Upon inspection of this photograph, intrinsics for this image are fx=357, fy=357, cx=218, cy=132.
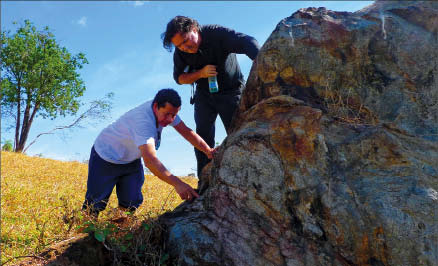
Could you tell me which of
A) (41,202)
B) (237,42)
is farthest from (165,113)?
(41,202)

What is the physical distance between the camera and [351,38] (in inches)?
148

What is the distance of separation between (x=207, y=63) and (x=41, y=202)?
188 inches

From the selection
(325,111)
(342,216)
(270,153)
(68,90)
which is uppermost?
(68,90)

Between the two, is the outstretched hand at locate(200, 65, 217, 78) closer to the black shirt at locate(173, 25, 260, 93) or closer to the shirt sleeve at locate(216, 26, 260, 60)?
the black shirt at locate(173, 25, 260, 93)

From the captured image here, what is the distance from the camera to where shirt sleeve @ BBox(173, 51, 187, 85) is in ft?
16.6

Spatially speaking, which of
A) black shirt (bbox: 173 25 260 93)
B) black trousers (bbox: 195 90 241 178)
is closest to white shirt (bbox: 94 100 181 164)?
black trousers (bbox: 195 90 241 178)

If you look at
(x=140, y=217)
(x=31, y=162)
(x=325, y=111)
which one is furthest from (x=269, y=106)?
(x=31, y=162)

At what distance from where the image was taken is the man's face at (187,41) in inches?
180

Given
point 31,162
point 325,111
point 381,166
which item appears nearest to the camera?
point 381,166

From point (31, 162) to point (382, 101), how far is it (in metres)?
11.9

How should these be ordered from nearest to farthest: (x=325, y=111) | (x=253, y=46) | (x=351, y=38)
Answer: (x=325, y=111) < (x=351, y=38) < (x=253, y=46)

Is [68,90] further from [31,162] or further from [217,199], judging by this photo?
[217,199]

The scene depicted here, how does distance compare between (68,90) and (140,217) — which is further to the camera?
(68,90)

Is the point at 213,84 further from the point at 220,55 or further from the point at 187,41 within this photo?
the point at 187,41
